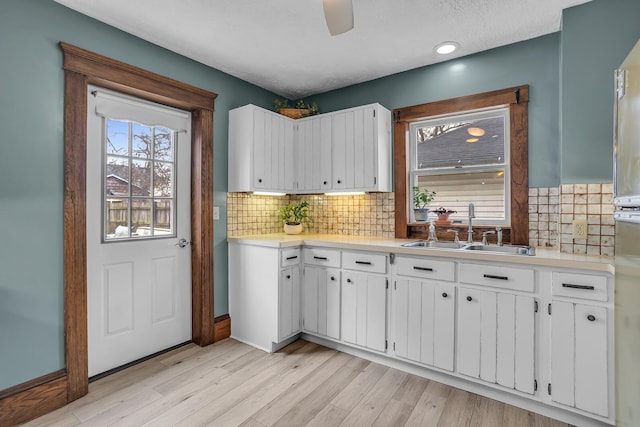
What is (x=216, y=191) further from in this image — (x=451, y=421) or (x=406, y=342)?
(x=451, y=421)

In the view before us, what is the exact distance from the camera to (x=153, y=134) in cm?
272

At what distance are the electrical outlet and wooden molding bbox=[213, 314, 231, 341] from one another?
9.29 ft

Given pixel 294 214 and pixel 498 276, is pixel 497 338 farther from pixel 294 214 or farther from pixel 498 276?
pixel 294 214

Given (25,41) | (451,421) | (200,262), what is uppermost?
(25,41)

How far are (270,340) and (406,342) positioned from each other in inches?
44.6

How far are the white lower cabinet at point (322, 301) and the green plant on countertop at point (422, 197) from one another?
3.25ft

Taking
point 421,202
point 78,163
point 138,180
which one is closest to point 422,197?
point 421,202

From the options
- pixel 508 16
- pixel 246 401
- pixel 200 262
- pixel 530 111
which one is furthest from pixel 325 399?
pixel 508 16

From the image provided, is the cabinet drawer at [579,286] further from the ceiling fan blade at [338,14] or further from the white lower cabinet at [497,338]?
the ceiling fan blade at [338,14]

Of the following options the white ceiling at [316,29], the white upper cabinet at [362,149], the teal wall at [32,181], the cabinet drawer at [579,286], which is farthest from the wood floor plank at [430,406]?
the white ceiling at [316,29]

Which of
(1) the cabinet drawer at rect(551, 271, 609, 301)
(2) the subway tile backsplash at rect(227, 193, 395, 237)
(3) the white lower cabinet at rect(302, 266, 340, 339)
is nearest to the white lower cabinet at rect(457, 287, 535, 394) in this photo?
(1) the cabinet drawer at rect(551, 271, 609, 301)

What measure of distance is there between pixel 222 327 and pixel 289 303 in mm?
721

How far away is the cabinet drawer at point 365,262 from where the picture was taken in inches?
99.7

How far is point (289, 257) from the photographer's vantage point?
283 cm
